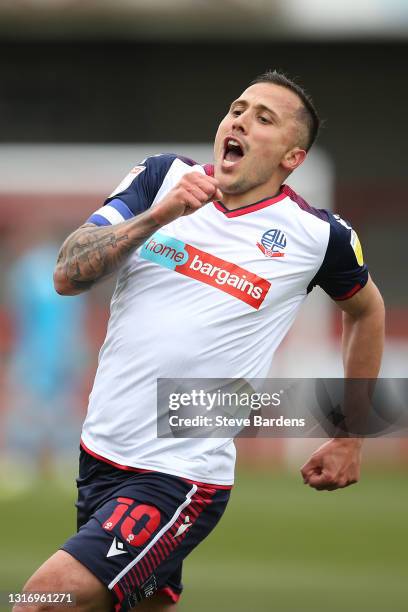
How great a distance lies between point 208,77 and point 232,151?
18456mm

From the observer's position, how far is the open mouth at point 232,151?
460 cm

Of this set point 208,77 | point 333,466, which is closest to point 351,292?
point 333,466

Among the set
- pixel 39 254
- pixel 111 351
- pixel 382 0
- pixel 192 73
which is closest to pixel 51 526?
pixel 39 254

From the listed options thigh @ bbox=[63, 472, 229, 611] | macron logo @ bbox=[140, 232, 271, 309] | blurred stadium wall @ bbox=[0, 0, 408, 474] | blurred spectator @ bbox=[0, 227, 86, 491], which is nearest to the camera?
thigh @ bbox=[63, 472, 229, 611]

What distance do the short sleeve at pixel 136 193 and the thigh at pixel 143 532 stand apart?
3.06ft

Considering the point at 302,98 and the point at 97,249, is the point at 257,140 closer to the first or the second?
the point at 302,98

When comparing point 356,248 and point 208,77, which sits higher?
point 208,77

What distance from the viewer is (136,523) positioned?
4.19 metres

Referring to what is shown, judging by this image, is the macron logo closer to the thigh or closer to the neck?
the neck

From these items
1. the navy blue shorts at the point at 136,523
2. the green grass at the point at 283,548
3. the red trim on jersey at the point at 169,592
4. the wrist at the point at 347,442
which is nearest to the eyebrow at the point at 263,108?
the wrist at the point at 347,442

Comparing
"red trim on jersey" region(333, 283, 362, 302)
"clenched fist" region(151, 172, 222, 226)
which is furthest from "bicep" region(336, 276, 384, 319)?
"clenched fist" region(151, 172, 222, 226)

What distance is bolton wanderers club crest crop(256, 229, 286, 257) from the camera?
4.59 meters

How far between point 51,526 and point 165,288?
5.84 metres

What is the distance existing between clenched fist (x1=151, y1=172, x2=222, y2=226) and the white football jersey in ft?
1.35
